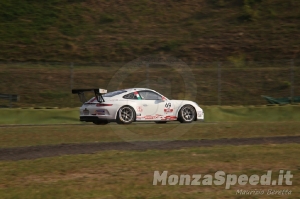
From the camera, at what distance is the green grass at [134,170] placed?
→ 7.63 meters

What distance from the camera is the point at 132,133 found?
50.4 feet

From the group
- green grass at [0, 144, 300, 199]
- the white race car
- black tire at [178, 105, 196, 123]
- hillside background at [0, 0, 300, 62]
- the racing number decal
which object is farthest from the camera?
hillside background at [0, 0, 300, 62]

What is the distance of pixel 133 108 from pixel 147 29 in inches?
636

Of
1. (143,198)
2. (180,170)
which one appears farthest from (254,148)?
(143,198)

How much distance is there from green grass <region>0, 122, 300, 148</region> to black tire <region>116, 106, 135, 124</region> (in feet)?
4.42

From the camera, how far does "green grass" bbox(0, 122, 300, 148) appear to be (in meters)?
13.8

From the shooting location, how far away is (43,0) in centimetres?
3712

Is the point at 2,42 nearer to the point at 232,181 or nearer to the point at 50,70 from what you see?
the point at 50,70

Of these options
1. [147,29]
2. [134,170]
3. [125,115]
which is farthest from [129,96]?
[147,29]

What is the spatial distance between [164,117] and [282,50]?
14338 mm

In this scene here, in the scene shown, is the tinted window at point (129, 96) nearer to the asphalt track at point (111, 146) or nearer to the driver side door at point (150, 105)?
the driver side door at point (150, 105)

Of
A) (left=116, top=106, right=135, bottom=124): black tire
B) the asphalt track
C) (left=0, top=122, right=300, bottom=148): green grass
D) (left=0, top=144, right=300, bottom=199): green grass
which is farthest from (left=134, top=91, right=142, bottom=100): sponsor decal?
(left=0, top=144, right=300, bottom=199): green grass

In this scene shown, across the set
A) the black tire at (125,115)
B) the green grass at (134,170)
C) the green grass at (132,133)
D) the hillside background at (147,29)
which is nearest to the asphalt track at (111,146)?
the green grass at (134,170)

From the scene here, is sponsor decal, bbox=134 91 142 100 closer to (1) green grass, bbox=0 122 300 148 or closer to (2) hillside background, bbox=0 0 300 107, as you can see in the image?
(1) green grass, bbox=0 122 300 148
